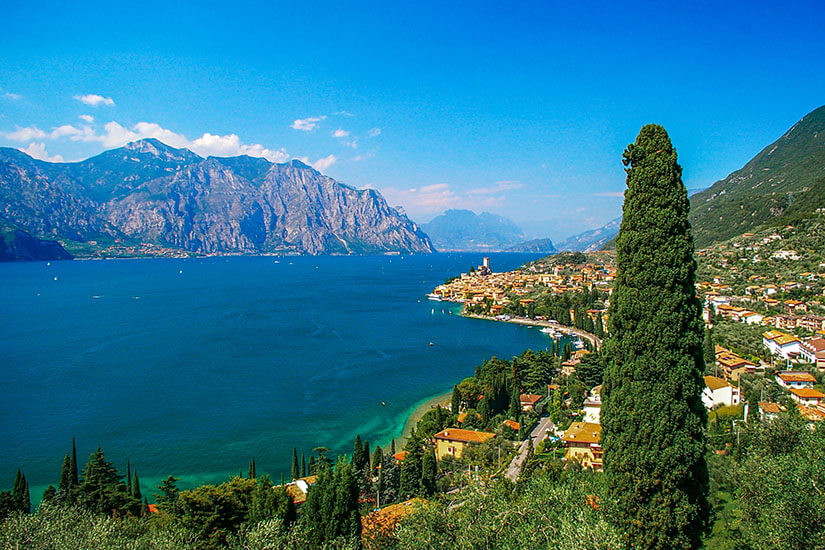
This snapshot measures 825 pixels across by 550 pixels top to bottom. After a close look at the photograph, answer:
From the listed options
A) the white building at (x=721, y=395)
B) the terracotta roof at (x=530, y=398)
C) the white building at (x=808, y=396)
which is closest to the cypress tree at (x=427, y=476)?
the terracotta roof at (x=530, y=398)

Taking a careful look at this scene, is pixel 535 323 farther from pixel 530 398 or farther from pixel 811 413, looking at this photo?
pixel 811 413

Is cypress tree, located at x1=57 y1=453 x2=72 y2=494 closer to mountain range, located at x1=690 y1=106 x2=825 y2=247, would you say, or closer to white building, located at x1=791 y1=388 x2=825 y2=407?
white building, located at x1=791 y1=388 x2=825 y2=407

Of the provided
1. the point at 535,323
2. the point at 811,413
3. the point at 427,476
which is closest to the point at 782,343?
the point at 811,413

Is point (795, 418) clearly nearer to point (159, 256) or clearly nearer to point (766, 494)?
point (766, 494)

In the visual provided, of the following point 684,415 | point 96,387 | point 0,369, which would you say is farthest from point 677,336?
point 0,369

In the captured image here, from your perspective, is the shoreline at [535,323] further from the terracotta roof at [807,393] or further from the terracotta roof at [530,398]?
the terracotta roof at [807,393]

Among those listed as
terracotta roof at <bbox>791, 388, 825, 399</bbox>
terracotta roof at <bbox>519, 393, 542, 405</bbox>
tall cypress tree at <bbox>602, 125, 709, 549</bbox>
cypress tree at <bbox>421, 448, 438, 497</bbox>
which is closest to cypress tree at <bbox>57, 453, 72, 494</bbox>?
cypress tree at <bbox>421, 448, 438, 497</bbox>

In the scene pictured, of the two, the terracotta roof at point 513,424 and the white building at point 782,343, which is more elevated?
the white building at point 782,343
